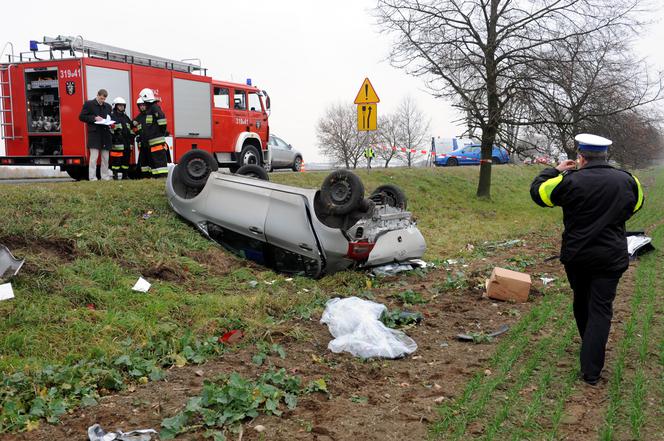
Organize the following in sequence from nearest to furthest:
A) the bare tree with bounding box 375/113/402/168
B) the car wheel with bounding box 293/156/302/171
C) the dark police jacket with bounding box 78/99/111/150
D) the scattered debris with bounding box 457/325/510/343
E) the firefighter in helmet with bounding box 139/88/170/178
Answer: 1. the scattered debris with bounding box 457/325/510/343
2. the firefighter in helmet with bounding box 139/88/170/178
3. the dark police jacket with bounding box 78/99/111/150
4. the car wheel with bounding box 293/156/302/171
5. the bare tree with bounding box 375/113/402/168

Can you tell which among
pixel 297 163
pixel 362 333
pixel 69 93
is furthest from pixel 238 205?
pixel 297 163

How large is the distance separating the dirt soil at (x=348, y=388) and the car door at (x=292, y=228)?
159 cm

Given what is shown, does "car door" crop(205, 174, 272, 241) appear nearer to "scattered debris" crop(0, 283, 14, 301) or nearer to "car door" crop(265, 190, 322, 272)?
"car door" crop(265, 190, 322, 272)

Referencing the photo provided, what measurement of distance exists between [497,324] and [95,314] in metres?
3.79

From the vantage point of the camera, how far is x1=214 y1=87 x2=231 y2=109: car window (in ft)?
51.1

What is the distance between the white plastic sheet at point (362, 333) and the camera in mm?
4961

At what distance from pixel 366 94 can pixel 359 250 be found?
8022 mm

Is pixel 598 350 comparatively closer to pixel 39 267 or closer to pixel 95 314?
pixel 95 314

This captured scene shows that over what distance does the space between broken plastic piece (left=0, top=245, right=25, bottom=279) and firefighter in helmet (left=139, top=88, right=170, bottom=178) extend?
4.67 meters

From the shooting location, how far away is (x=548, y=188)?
4.55 metres

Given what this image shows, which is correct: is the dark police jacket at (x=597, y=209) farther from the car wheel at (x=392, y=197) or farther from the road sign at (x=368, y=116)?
the road sign at (x=368, y=116)

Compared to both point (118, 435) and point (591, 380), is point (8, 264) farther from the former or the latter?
point (591, 380)

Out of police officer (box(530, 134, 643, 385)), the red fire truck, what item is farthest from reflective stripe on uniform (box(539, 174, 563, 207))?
the red fire truck

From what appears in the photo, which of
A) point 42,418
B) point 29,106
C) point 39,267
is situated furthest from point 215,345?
point 29,106
